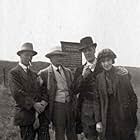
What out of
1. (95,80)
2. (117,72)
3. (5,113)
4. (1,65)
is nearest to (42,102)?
(95,80)

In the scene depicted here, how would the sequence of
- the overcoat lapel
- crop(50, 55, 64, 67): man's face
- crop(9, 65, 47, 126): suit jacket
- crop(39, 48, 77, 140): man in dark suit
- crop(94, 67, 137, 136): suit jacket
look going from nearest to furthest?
crop(94, 67, 137, 136): suit jacket, crop(9, 65, 47, 126): suit jacket, the overcoat lapel, crop(39, 48, 77, 140): man in dark suit, crop(50, 55, 64, 67): man's face

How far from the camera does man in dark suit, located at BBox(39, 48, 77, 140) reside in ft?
17.0

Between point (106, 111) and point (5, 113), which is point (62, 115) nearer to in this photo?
point (106, 111)

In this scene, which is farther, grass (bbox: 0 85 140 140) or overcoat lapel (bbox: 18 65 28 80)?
grass (bbox: 0 85 140 140)

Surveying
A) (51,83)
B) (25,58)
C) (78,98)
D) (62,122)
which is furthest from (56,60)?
(62,122)

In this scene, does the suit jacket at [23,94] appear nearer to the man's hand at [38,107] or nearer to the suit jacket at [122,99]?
the man's hand at [38,107]

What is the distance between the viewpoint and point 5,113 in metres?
9.40

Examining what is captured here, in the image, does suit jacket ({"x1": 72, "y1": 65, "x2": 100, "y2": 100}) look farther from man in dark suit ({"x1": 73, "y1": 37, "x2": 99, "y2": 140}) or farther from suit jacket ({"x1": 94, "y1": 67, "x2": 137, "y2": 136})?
suit jacket ({"x1": 94, "y1": 67, "x2": 137, "y2": 136})

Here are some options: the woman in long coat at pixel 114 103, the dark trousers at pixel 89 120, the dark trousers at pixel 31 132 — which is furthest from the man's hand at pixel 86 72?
the dark trousers at pixel 31 132

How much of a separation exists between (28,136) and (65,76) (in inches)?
46.3

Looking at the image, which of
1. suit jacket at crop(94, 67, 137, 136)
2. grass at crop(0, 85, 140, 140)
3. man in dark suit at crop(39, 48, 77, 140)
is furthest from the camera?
grass at crop(0, 85, 140, 140)

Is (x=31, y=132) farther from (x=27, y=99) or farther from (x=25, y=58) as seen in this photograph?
(x=25, y=58)

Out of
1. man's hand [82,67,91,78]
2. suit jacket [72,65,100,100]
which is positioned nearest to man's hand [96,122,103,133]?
suit jacket [72,65,100,100]

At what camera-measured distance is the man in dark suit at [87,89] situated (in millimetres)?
4988
